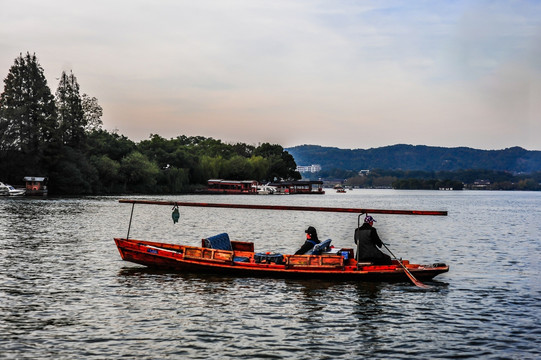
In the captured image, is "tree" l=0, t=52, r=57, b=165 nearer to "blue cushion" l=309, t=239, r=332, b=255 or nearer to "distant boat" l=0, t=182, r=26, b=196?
"distant boat" l=0, t=182, r=26, b=196

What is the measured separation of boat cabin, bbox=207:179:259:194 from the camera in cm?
19075

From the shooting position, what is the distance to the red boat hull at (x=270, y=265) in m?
23.4

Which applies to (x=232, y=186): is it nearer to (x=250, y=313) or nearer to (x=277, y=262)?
(x=277, y=262)

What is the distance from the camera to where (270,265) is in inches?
950

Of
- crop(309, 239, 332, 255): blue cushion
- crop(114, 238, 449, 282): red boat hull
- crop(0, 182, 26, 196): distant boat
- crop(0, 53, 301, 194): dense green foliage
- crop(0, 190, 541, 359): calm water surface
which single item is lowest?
crop(0, 190, 541, 359): calm water surface

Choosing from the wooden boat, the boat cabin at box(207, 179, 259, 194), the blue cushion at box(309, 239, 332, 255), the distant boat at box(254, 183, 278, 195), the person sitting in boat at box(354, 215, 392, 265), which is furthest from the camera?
the distant boat at box(254, 183, 278, 195)

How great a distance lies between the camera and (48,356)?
547 inches

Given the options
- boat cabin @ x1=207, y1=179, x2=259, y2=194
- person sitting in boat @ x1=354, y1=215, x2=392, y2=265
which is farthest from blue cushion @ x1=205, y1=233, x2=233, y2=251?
boat cabin @ x1=207, y1=179, x2=259, y2=194

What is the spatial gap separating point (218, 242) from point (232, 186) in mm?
170057

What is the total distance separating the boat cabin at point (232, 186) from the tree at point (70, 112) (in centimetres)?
6742

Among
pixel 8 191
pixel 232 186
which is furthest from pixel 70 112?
pixel 232 186

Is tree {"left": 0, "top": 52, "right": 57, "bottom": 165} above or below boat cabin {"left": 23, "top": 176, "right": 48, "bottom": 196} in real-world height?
above

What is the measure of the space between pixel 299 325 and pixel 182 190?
153 metres

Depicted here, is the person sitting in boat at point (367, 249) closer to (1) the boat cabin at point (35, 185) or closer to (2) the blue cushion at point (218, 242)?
(2) the blue cushion at point (218, 242)
